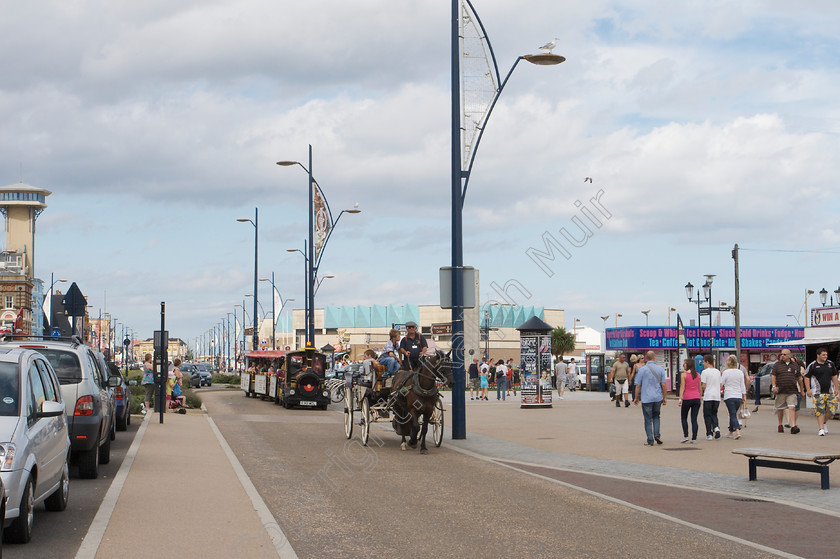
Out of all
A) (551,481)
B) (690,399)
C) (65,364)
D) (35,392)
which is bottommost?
(551,481)

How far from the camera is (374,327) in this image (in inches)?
5468

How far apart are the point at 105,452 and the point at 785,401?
14.9 metres

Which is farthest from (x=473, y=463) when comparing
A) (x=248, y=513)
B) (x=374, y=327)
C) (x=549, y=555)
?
(x=374, y=327)

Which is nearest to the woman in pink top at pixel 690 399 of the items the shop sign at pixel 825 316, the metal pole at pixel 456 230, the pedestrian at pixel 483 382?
the metal pole at pixel 456 230

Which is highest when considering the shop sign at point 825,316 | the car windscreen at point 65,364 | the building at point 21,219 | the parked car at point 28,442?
the building at point 21,219

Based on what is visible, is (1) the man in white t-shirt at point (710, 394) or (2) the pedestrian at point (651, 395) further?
(1) the man in white t-shirt at point (710, 394)

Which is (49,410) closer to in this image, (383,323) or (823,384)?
(823,384)

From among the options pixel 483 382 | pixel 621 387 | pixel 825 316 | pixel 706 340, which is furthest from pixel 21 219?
pixel 825 316

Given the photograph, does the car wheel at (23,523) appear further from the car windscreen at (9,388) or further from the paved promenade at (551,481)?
the car windscreen at (9,388)

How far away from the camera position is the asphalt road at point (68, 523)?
27.2 ft

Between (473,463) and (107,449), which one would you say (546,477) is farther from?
(107,449)

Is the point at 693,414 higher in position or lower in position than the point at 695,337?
lower

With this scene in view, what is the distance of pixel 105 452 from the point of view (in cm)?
1498

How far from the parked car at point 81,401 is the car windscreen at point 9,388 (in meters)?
3.43
